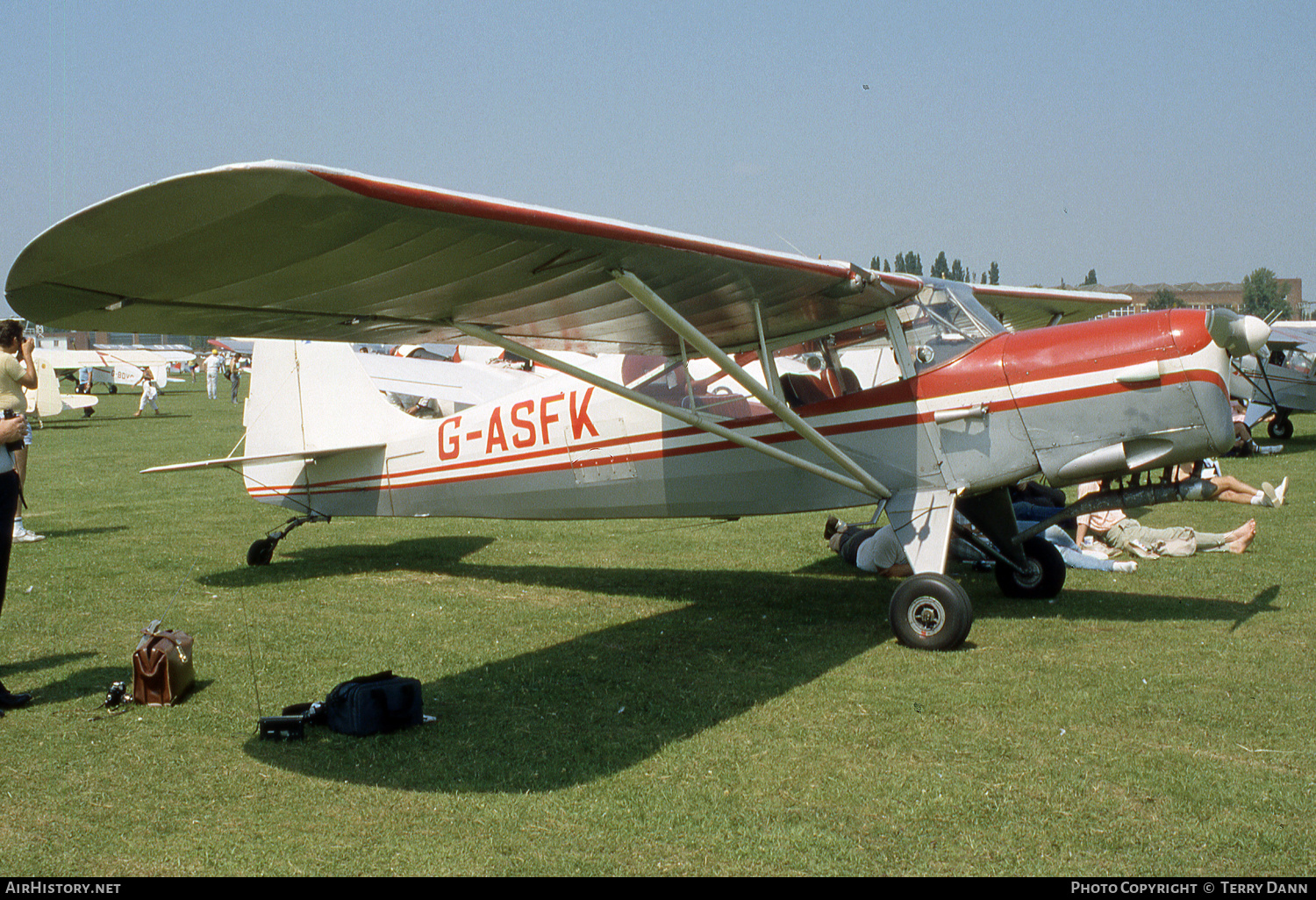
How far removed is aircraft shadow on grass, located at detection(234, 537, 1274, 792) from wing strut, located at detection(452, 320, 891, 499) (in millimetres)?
1034

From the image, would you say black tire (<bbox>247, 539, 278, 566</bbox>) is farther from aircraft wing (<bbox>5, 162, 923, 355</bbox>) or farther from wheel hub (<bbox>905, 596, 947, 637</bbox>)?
wheel hub (<bbox>905, 596, 947, 637</bbox>)

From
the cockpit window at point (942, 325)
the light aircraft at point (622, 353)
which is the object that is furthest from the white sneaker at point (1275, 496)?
the cockpit window at point (942, 325)

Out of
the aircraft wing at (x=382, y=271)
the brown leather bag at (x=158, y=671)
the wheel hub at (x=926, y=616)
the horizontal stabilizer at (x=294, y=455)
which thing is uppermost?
the aircraft wing at (x=382, y=271)

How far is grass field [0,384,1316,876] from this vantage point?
351 cm

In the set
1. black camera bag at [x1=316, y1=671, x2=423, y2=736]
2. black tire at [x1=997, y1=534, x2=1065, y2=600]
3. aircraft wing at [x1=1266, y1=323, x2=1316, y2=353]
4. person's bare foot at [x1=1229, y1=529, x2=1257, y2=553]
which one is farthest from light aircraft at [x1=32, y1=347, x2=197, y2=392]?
person's bare foot at [x1=1229, y1=529, x2=1257, y2=553]

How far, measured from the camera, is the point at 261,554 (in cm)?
914

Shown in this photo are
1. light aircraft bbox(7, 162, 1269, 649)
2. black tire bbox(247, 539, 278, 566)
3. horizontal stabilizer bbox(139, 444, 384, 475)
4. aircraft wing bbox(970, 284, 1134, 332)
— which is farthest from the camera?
aircraft wing bbox(970, 284, 1134, 332)

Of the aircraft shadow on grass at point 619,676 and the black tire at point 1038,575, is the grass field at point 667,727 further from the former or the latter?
the black tire at point 1038,575

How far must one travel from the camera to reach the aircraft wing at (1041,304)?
31.4ft

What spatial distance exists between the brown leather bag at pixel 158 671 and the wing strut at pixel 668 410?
2.30 m

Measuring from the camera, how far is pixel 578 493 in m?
7.80

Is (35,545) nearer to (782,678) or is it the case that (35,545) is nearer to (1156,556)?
(782,678)

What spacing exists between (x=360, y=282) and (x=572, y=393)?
123 inches

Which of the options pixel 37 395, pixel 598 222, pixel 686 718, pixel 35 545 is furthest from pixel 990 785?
pixel 37 395
